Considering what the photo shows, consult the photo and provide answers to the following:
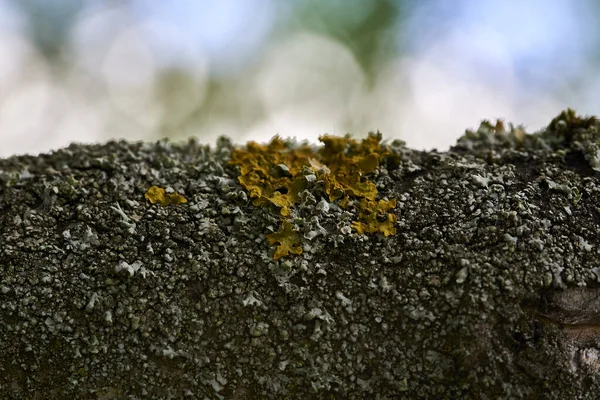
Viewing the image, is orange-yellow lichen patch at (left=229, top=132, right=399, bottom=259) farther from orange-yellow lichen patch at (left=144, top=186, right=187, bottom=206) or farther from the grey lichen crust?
orange-yellow lichen patch at (left=144, top=186, right=187, bottom=206)

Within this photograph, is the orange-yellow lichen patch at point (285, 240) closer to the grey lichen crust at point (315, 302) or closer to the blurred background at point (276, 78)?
the grey lichen crust at point (315, 302)

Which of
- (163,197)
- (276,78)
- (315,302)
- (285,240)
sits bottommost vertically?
(315,302)

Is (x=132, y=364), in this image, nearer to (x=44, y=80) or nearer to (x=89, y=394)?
(x=89, y=394)

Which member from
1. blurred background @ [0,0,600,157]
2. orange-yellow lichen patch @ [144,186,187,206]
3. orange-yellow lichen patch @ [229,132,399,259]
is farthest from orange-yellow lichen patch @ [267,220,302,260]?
blurred background @ [0,0,600,157]

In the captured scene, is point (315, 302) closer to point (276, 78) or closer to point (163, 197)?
point (163, 197)

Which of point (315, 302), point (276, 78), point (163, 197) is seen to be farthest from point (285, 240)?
point (276, 78)
